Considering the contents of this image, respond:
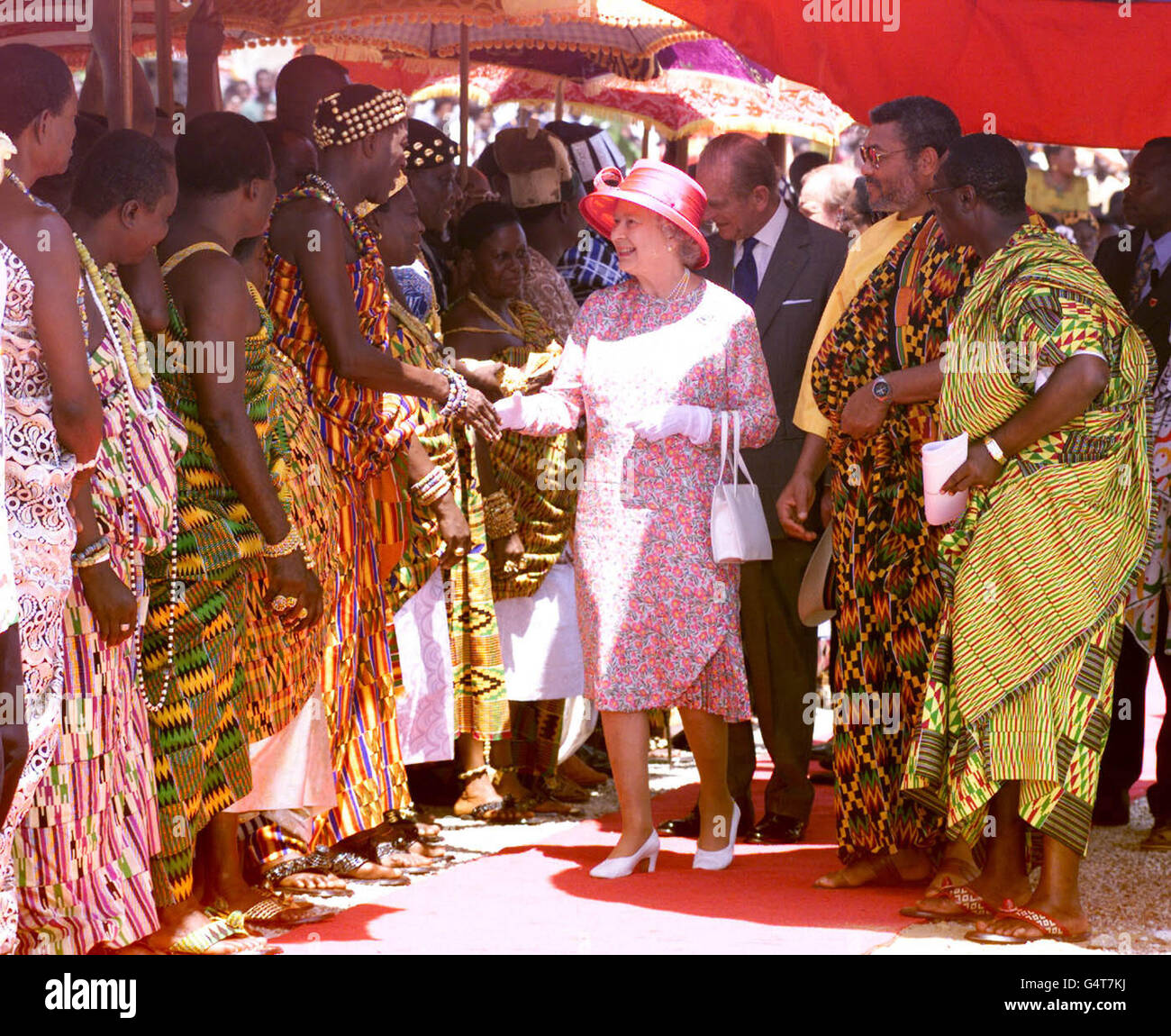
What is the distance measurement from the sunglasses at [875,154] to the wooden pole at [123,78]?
251 cm

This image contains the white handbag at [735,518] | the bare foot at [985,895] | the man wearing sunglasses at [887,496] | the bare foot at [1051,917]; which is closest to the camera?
the bare foot at [1051,917]

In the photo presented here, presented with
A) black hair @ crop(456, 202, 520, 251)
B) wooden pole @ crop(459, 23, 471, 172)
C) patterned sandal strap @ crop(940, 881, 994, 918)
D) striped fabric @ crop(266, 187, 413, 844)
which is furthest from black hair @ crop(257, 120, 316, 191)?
patterned sandal strap @ crop(940, 881, 994, 918)

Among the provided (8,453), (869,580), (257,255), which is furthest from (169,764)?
(869,580)

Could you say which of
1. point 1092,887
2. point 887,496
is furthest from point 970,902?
point 887,496

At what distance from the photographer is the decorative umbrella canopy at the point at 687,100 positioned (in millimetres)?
11492

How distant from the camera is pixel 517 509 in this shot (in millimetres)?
7637

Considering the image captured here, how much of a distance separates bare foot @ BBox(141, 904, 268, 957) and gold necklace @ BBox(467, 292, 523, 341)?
3.21 meters

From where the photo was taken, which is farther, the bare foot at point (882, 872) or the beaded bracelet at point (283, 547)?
the bare foot at point (882, 872)

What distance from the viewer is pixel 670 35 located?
9.59 m

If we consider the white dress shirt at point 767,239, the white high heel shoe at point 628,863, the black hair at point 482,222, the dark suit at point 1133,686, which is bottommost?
the white high heel shoe at point 628,863

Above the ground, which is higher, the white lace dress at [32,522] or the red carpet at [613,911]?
the white lace dress at [32,522]

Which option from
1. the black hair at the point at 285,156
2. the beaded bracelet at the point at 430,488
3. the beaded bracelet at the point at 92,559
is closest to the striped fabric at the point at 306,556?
the beaded bracelet at the point at 430,488

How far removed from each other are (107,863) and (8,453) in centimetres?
120

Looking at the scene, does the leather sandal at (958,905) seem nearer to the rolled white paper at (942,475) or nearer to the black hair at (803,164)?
the rolled white paper at (942,475)
